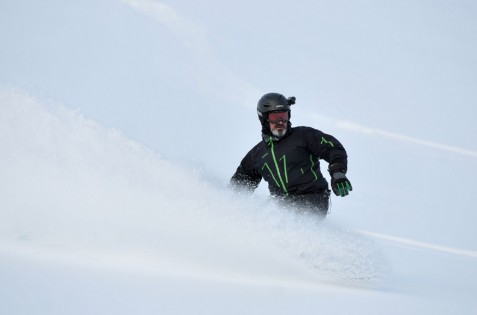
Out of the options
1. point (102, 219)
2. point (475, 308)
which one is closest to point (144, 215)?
point (102, 219)

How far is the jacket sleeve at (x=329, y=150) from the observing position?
5.72 metres

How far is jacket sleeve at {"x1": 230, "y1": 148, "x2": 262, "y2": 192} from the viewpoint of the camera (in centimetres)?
649

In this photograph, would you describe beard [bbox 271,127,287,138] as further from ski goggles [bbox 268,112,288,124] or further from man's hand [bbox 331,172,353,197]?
man's hand [bbox 331,172,353,197]

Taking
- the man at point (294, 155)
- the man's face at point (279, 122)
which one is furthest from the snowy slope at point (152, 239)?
the man's face at point (279, 122)

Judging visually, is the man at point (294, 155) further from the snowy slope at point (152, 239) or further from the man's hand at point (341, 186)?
the man's hand at point (341, 186)

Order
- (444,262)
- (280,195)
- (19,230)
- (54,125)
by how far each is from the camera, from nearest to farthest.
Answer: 1. (19,230)
2. (54,125)
3. (280,195)
4. (444,262)

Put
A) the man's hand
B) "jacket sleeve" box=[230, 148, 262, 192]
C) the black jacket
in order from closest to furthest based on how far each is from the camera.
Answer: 1. the man's hand
2. the black jacket
3. "jacket sleeve" box=[230, 148, 262, 192]

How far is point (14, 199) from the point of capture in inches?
201

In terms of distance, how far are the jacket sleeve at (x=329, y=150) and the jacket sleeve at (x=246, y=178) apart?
804mm

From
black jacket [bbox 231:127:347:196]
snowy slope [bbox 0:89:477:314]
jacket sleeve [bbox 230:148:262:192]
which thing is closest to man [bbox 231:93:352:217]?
black jacket [bbox 231:127:347:196]

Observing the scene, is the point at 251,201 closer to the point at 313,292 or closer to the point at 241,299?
the point at 313,292

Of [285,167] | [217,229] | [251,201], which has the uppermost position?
[285,167]

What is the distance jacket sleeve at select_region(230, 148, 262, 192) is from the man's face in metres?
0.59

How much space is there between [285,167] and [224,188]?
72 centimetres
